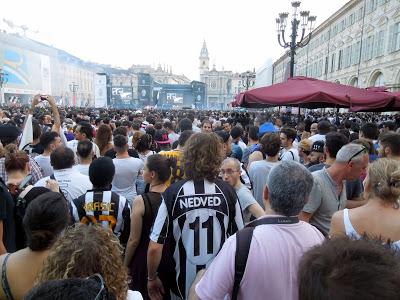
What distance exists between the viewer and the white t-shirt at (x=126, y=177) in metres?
4.51

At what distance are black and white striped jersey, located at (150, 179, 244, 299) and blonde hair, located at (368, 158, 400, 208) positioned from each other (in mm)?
1003

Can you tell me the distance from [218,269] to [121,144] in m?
3.20

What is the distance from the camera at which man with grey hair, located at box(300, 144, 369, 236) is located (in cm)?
296

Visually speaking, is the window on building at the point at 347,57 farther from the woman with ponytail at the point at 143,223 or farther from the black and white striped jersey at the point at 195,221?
the black and white striped jersey at the point at 195,221

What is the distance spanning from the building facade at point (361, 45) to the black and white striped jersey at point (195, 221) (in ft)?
75.2

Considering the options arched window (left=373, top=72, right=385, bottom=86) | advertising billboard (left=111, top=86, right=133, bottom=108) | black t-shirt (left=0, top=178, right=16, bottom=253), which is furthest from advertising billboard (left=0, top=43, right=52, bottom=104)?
black t-shirt (left=0, top=178, right=16, bottom=253)

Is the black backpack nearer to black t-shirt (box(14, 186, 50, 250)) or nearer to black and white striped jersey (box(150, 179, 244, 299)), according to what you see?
black and white striped jersey (box(150, 179, 244, 299))

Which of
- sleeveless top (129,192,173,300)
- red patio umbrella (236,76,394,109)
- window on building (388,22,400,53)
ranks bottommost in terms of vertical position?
sleeveless top (129,192,173,300)

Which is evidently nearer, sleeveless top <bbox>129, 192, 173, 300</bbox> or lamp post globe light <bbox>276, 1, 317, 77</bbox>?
sleeveless top <bbox>129, 192, 173, 300</bbox>

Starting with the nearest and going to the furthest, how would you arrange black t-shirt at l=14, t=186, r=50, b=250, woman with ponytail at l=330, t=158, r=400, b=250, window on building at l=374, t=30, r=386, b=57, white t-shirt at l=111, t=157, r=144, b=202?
woman with ponytail at l=330, t=158, r=400, b=250 < black t-shirt at l=14, t=186, r=50, b=250 < white t-shirt at l=111, t=157, r=144, b=202 < window on building at l=374, t=30, r=386, b=57

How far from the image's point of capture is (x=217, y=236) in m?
2.62

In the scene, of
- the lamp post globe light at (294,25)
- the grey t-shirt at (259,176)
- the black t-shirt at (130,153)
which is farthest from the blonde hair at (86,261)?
the lamp post globe light at (294,25)

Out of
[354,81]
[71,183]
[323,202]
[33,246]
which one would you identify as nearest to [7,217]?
[71,183]

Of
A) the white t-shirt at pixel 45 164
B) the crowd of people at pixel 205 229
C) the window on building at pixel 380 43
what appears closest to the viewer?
the crowd of people at pixel 205 229
